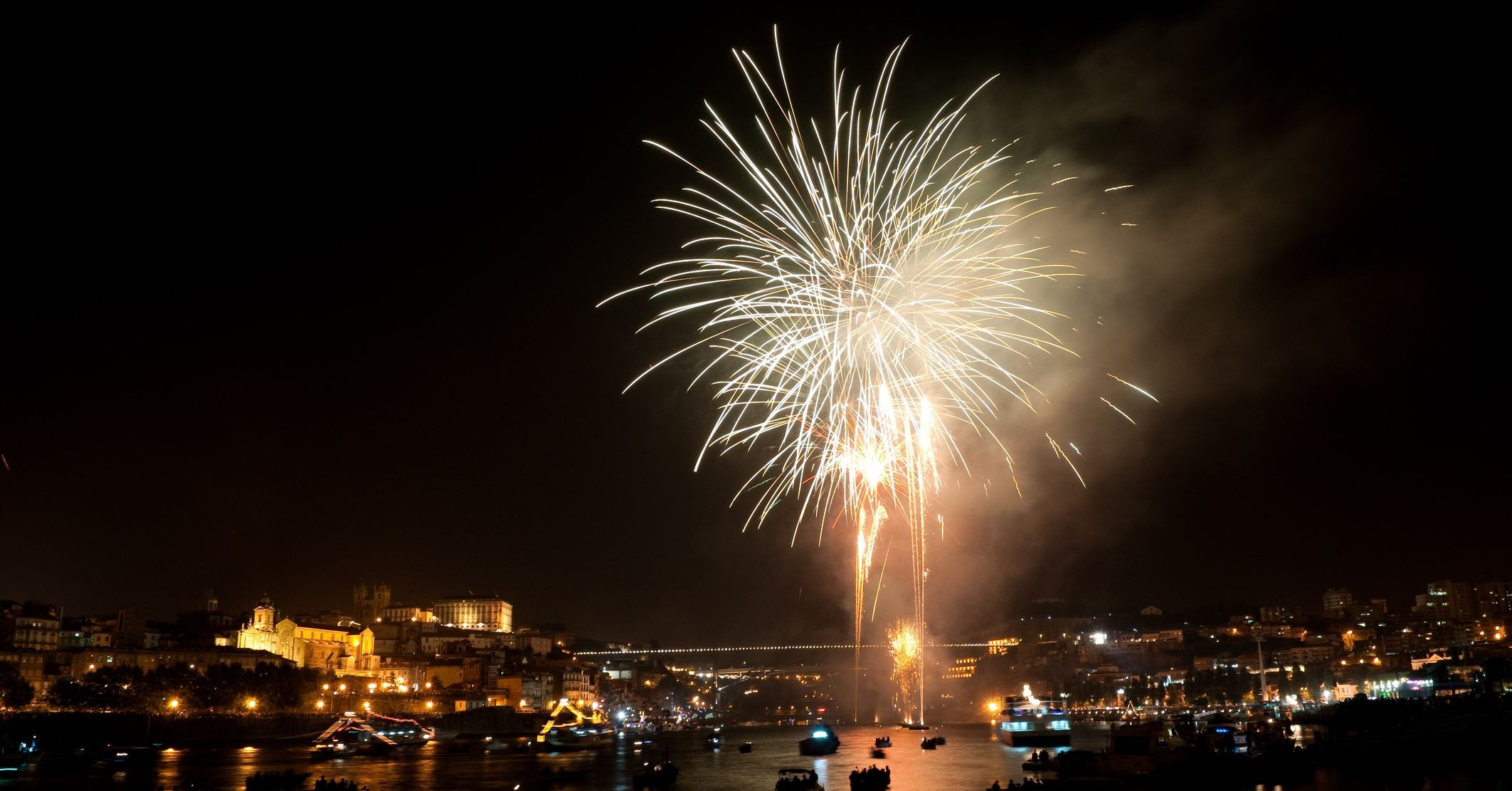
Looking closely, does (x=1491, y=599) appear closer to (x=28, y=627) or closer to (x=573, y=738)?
(x=573, y=738)

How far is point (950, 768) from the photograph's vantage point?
41375mm

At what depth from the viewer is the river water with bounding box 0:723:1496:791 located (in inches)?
1338

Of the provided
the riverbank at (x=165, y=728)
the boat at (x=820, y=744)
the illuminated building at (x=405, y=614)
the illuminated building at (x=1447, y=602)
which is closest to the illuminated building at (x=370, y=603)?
the illuminated building at (x=405, y=614)

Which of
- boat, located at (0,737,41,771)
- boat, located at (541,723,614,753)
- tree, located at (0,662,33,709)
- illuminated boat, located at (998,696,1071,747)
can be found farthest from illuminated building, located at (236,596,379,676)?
illuminated boat, located at (998,696,1071,747)

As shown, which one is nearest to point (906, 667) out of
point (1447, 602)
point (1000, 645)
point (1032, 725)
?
point (1032, 725)

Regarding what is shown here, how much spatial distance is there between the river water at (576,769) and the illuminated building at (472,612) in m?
58.2

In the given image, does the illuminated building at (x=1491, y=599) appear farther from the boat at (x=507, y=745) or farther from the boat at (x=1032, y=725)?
the boat at (x=507, y=745)

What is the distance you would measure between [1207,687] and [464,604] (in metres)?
74.7

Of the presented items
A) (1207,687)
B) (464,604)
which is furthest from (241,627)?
(1207,687)

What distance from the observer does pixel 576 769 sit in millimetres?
44188

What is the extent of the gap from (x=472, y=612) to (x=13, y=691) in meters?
67.1

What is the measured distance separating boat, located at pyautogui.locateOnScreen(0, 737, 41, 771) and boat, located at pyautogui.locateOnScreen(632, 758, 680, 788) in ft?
74.7

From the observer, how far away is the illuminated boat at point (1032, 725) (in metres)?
57.2

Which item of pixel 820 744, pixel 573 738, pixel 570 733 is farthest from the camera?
pixel 570 733
